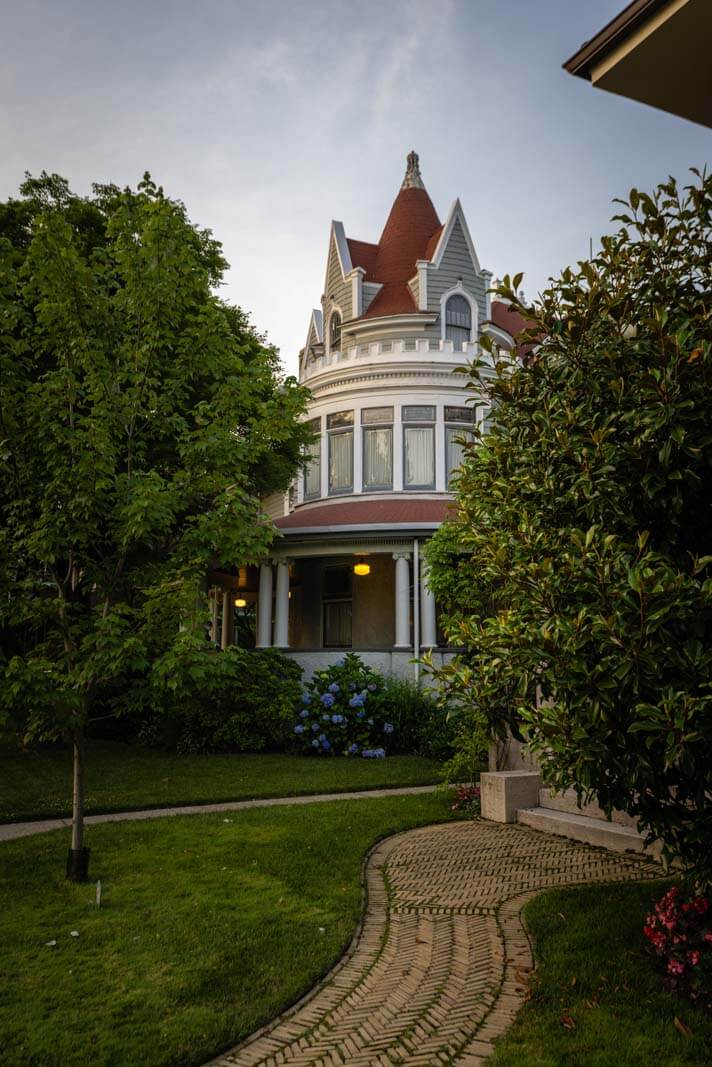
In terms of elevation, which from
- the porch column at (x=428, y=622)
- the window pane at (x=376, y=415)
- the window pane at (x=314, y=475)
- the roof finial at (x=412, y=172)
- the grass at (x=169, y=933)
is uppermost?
the roof finial at (x=412, y=172)

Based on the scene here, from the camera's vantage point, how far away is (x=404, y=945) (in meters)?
5.76

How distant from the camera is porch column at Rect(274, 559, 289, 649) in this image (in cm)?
1967

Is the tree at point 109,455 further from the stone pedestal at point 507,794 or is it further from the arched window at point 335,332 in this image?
the arched window at point 335,332

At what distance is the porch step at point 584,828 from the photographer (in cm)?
815

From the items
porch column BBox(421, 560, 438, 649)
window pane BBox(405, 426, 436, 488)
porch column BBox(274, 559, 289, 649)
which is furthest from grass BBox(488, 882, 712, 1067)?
window pane BBox(405, 426, 436, 488)

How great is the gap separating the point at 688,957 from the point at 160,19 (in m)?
15.9

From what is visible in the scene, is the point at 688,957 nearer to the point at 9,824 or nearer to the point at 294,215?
the point at 9,824

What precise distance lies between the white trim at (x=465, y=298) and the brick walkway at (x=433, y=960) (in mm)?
18145

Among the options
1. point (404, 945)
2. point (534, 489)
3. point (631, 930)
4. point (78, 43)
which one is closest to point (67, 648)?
point (404, 945)

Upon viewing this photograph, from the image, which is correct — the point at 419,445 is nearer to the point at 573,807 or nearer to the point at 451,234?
the point at 451,234

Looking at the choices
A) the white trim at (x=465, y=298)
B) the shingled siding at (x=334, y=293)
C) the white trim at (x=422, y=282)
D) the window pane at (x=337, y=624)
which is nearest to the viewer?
the window pane at (x=337, y=624)

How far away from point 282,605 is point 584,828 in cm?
1211

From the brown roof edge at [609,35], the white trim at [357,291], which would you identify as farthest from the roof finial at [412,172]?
the brown roof edge at [609,35]

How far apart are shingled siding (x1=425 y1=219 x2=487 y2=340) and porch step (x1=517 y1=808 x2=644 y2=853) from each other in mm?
17833
